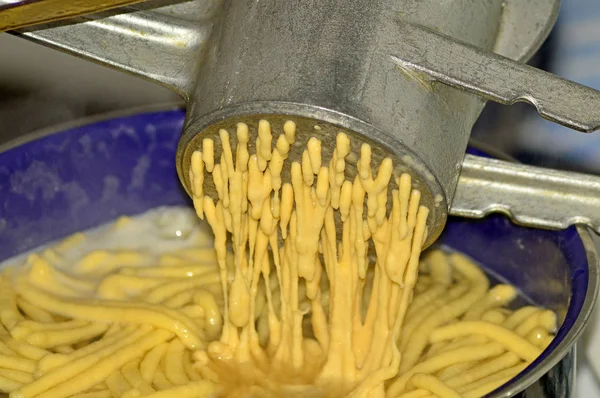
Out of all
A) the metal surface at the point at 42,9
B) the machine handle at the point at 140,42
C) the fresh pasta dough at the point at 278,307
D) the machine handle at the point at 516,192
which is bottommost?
the fresh pasta dough at the point at 278,307

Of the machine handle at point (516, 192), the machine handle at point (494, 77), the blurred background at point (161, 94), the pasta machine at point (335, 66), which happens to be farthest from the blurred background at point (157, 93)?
the machine handle at point (494, 77)

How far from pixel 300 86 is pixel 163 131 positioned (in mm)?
426

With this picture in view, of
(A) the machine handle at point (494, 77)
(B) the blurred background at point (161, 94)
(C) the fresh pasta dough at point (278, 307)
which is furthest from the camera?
(B) the blurred background at point (161, 94)

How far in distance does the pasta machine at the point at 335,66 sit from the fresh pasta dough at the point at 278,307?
3 centimetres

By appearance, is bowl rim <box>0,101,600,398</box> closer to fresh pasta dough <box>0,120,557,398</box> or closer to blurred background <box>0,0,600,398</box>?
fresh pasta dough <box>0,120,557,398</box>

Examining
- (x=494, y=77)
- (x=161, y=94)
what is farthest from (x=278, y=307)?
(x=161, y=94)

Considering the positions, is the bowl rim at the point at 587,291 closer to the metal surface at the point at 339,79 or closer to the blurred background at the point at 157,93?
the metal surface at the point at 339,79

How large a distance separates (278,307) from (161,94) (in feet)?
1.83

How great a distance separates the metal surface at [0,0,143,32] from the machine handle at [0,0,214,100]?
0.29ft

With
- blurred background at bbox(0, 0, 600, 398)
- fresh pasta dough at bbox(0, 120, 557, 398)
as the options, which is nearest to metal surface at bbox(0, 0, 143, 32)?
fresh pasta dough at bbox(0, 120, 557, 398)

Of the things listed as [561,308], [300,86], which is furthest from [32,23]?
[561,308]

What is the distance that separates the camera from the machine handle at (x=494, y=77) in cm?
72

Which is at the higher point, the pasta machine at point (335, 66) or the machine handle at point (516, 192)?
the pasta machine at point (335, 66)

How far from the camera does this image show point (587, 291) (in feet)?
2.81
